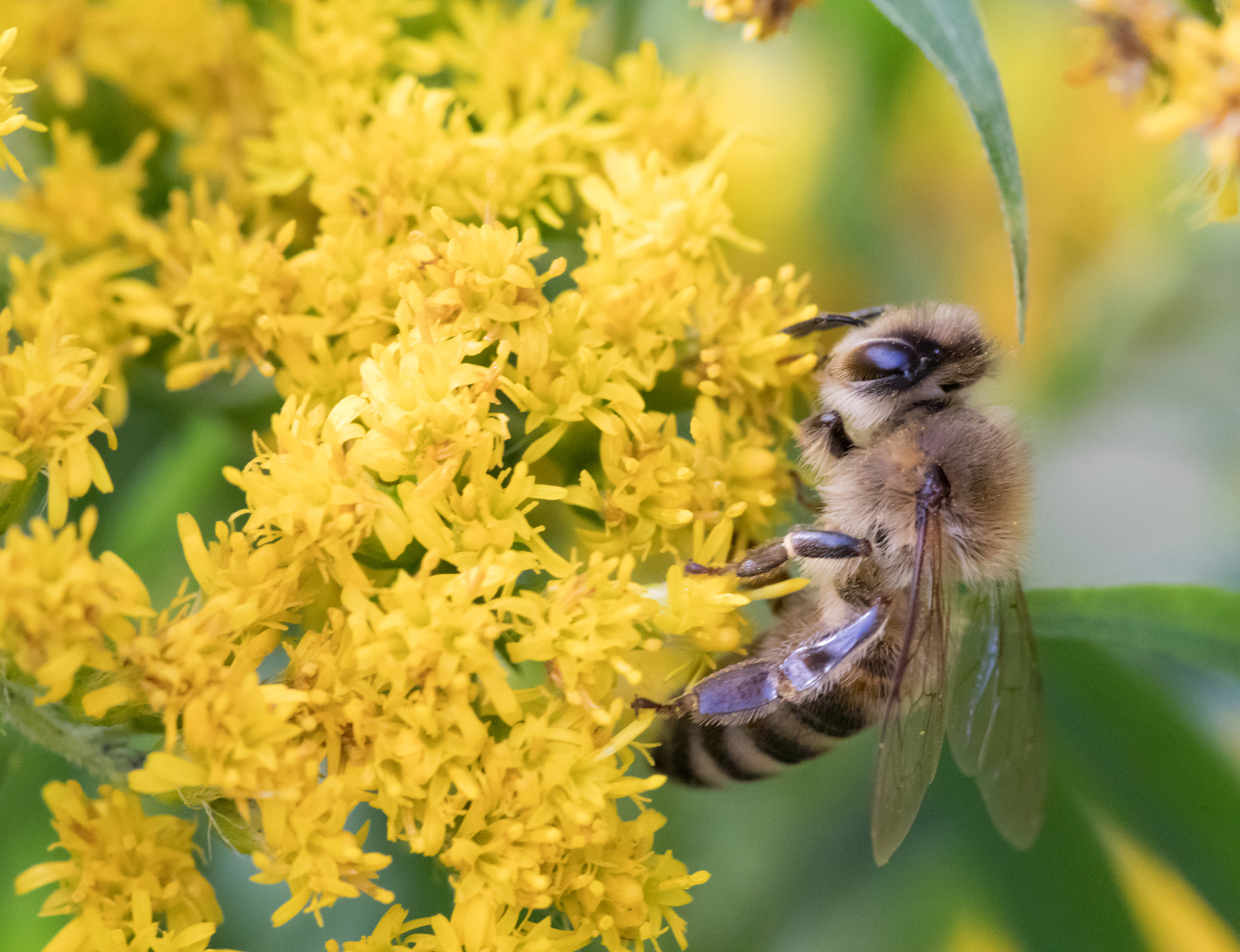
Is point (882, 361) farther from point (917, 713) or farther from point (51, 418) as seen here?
point (51, 418)

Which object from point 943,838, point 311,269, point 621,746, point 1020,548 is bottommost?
point 943,838

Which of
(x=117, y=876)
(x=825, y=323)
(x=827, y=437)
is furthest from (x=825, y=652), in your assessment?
(x=117, y=876)

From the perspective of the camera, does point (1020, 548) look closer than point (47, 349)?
No

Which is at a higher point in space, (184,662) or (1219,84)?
(1219,84)

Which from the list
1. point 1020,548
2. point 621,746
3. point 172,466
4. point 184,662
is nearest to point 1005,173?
point 1020,548

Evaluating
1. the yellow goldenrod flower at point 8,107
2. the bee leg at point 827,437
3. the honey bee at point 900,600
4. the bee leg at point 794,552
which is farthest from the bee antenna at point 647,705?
the yellow goldenrod flower at point 8,107

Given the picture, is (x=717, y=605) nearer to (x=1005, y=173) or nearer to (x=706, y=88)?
(x=1005, y=173)

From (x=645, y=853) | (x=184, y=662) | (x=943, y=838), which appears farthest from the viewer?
(x=943, y=838)

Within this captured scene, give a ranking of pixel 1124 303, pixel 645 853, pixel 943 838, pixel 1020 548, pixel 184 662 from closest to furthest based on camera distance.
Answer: pixel 184 662, pixel 645 853, pixel 1020 548, pixel 943 838, pixel 1124 303
